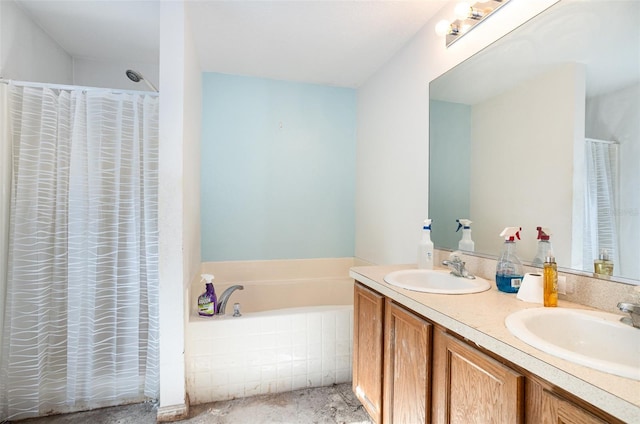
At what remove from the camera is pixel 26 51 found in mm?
1811

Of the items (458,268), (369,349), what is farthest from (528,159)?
(369,349)

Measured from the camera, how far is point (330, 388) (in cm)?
195

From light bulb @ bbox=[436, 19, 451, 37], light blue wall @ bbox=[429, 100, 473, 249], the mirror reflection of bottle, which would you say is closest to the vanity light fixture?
light bulb @ bbox=[436, 19, 451, 37]

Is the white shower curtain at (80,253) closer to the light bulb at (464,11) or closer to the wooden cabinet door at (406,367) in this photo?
the wooden cabinet door at (406,367)

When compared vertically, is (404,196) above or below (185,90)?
below

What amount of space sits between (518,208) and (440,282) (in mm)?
479

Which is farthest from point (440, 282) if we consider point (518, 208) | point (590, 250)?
point (590, 250)

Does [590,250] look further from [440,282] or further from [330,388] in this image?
[330,388]

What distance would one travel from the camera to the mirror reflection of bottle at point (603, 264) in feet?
3.16

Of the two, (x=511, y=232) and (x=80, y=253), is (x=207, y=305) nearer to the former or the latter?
(x=80, y=253)

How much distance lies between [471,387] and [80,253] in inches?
76.4

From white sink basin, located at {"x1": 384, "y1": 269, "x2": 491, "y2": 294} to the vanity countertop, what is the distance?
0.06 meters

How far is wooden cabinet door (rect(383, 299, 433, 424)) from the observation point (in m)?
1.04

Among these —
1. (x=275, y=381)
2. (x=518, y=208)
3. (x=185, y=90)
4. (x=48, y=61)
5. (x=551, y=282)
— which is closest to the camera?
(x=551, y=282)
